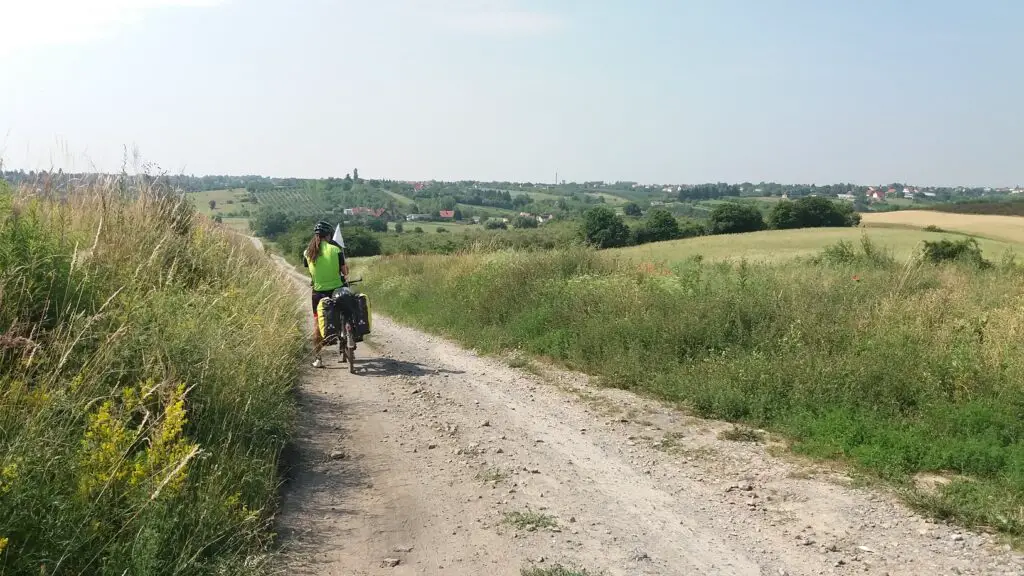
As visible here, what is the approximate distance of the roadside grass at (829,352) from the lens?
5953 mm

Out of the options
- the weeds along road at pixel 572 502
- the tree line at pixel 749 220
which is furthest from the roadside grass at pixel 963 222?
the weeds along road at pixel 572 502

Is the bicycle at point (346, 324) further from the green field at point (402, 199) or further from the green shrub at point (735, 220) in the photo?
the green field at point (402, 199)

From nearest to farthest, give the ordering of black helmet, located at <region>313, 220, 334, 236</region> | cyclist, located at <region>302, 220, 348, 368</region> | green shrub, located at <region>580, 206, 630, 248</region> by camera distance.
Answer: black helmet, located at <region>313, 220, 334, 236</region> → cyclist, located at <region>302, 220, 348, 368</region> → green shrub, located at <region>580, 206, 630, 248</region>

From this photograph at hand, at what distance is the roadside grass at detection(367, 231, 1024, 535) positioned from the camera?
19.5 feet

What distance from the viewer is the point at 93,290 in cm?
585

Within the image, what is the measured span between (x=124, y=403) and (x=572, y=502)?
3173 mm

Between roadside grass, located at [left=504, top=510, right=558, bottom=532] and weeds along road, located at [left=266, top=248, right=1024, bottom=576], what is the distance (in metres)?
0.02

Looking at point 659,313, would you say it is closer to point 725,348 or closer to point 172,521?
point 725,348

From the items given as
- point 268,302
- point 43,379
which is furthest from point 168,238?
point 43,379

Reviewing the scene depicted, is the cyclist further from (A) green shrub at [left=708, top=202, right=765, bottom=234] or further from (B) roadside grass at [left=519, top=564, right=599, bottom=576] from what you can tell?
(A) green shrub at [left=708, top=202, right=765, bottom=234]

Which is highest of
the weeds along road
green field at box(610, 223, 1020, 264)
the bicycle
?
the bicycle

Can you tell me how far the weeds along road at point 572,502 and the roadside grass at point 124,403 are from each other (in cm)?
51

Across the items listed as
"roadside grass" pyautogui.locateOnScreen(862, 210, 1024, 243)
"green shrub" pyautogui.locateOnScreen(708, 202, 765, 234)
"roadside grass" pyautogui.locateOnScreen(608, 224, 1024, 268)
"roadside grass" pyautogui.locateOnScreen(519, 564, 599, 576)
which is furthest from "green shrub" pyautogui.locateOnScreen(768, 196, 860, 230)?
"roadside grass" pyautogui.locateOnScreen(519, 564, 599, 576)

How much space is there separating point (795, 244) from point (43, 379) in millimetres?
46814
